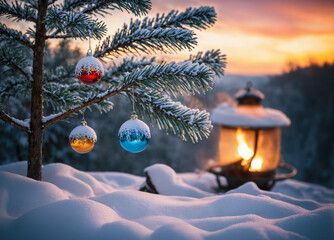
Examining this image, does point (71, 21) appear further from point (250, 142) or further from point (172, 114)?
point (250, 142)

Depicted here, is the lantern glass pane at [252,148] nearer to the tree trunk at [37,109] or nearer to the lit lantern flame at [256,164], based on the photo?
the lit lantern flame at [256,164]

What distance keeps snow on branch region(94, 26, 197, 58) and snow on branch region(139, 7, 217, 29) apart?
0.10 m

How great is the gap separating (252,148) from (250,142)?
86mm

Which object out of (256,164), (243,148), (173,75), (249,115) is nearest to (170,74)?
(173,75)

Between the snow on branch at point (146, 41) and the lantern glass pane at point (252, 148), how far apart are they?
6.55ft

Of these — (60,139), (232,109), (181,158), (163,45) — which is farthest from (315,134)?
(163,45)

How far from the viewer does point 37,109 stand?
161cm

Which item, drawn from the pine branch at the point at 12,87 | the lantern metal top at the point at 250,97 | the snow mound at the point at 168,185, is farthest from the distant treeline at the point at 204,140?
the pine branch at the point at 12,87

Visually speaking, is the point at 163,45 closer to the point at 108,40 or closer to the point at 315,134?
the point at 108,40

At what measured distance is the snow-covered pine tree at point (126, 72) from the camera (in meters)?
1.37

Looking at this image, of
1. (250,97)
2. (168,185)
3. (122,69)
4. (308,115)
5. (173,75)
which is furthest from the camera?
(308,115)

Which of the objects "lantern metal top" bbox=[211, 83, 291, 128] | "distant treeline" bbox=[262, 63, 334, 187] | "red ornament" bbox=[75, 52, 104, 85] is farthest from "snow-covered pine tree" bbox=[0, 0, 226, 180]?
"distant treeline" bbox=[262, 63, 334, 187]

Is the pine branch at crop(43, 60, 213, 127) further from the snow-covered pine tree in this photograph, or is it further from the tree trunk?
the tree trunk

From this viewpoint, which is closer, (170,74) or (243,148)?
(170,74)
